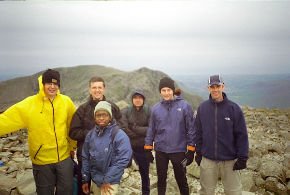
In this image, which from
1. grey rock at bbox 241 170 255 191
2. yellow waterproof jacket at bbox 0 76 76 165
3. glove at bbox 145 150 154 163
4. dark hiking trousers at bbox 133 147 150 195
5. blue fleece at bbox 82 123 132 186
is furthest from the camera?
grey rock at bbox 241 170 255 191

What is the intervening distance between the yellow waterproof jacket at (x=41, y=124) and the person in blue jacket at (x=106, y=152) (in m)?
0.51

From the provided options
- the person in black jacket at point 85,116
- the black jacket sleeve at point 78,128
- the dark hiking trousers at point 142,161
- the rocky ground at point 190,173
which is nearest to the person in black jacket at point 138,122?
the dark hiking trousers at point 142,161

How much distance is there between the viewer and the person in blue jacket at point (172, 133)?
14.8 ft

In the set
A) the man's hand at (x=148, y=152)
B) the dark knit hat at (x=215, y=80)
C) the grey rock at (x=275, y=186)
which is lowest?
the grey rock at (x=275, y=186)

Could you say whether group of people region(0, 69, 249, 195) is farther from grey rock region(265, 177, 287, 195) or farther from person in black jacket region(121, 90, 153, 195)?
grey rock region(265, 177, 287, 195)

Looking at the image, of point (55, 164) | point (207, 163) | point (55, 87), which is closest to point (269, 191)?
point (207, 163)

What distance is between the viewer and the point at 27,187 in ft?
18.5

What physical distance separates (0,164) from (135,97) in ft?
13.9

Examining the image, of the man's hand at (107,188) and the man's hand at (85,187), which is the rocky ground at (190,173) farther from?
the man's hand at (107,188)

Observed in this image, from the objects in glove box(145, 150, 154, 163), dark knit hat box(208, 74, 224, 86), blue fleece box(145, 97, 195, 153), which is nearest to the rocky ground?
A: glove box(145, 150, 154, 163)

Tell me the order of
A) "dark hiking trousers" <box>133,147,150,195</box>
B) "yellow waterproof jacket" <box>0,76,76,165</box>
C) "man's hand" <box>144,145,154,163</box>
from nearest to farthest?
"yellow waterproof jacket" <box>0,76,76,165</box> < "man's hand" <box>144,145,154,163</box> < "dark hiking trousers" <box>133,147,150,195</box>

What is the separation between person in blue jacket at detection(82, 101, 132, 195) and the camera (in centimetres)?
373

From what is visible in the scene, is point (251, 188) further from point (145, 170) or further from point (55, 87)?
point (55, 87)

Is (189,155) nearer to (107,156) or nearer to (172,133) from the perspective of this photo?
(172,133)
